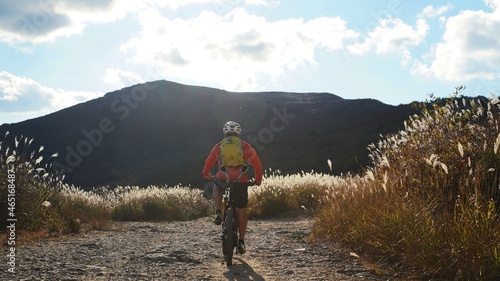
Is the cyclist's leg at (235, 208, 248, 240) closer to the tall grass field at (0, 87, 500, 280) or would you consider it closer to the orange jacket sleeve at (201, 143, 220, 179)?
the orange jacket sleeve at (201, 143, 220, 179)

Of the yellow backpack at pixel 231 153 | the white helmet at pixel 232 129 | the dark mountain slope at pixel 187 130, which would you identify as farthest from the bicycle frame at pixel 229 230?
the dark mountain slope at pixel 187 130

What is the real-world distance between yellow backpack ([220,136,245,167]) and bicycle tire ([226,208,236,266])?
0.70 metres

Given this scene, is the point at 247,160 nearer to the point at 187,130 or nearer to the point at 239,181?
the point at 239,181

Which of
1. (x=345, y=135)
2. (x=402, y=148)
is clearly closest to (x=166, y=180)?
(x=345, y=135)

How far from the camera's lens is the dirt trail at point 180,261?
17.3 ft

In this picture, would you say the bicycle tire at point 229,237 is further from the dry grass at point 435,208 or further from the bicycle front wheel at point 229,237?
the dry grass at point 435,208

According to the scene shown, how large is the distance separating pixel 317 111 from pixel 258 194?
6629cm

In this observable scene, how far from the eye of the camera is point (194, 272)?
5578 millimetres

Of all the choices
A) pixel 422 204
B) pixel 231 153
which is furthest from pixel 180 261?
pixel 422 204

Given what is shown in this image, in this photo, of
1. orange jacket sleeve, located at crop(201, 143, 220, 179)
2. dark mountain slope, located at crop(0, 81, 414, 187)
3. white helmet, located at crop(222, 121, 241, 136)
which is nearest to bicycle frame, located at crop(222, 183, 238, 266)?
orange jacket sleeve, located at crop(201, 143, 220, 179)

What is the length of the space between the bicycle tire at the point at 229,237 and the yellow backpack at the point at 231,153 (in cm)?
70

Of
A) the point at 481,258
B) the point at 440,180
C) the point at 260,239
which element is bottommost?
the point at 260,239

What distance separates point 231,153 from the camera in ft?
21.9

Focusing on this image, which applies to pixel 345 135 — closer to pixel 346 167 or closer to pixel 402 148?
pixel 346 167
